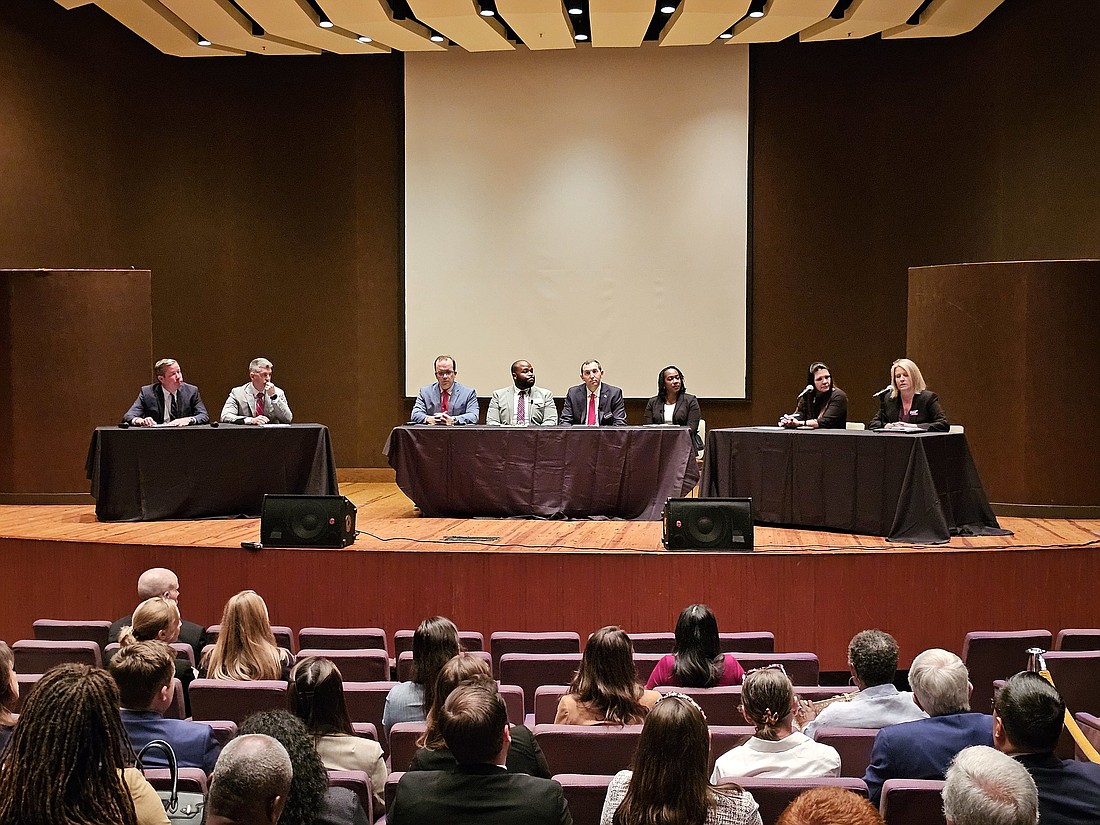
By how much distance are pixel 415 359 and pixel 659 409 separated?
10.5ft

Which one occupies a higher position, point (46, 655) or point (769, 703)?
point (769, 703)

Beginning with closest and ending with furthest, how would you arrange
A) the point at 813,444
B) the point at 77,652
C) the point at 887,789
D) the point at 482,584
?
the point at 887,789
the point at 77,652
the point at 482,584
the point at 813,444

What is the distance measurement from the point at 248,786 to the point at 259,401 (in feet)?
19.8

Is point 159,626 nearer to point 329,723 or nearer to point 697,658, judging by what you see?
point 329,723

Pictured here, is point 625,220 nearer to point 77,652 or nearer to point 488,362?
point 488,362

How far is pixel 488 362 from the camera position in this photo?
1062 cm

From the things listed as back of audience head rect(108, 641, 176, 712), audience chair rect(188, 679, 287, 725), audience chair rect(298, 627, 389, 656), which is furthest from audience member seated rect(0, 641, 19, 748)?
audience chair rect(298, 627, 389, 656)

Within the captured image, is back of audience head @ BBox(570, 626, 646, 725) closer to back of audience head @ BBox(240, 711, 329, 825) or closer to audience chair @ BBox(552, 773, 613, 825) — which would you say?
audience chair @ BBox(552, 773, 613, 825)

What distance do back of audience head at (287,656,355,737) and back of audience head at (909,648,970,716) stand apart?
5.48 ft

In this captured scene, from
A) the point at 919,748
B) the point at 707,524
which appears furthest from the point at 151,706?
the point at 707,524

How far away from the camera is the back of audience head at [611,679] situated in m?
3.28

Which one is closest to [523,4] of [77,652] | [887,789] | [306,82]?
[306,82]

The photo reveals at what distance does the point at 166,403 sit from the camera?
756cm

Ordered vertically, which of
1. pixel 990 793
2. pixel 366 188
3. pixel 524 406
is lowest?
pixel 990 793
